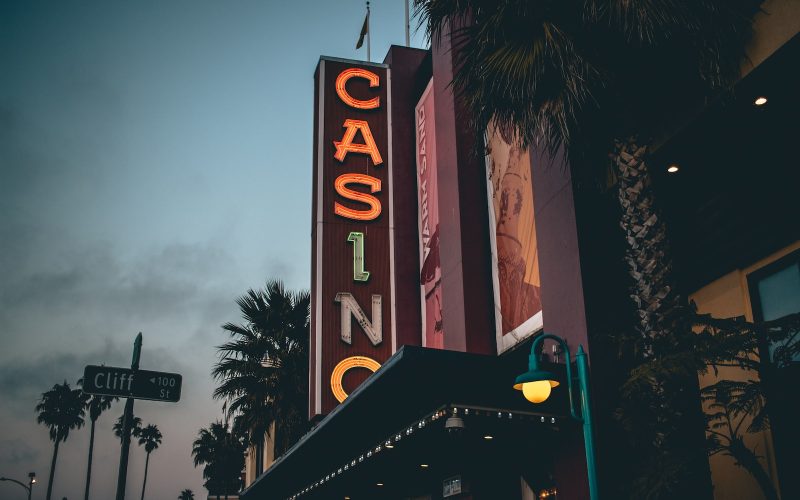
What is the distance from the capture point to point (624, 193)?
9.41m

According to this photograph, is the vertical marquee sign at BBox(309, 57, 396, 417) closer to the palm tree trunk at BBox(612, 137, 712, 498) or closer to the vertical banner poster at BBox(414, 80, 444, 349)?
the vertical banner poster at BBox(414, 80, 444, 349)

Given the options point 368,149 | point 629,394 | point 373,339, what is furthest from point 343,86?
point 629,394

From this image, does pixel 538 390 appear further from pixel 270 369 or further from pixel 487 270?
pixel 270 369

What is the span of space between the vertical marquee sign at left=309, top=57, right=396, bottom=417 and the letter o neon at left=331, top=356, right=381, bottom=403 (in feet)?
0.08

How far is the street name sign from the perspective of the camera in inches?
375

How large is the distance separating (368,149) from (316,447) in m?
8.60

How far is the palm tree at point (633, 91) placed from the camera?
28.3 ft

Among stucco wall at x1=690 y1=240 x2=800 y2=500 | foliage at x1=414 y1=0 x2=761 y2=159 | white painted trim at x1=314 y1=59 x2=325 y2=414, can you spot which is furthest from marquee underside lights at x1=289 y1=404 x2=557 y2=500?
foliage at x1=414 y1=0 x2=761 y2=159

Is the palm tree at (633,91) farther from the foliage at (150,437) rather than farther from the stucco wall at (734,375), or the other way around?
the foliage at (150,437)

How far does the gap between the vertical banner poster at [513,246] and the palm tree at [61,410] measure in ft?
262

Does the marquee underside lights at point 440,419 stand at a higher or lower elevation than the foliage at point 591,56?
lower

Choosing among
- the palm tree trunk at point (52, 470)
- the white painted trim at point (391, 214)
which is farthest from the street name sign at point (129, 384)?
the palm tree trunk at point (52, 470)

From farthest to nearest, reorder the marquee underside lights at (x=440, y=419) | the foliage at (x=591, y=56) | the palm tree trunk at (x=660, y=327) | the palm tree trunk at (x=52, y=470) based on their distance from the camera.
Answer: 1. the palm tree trunk at (x=52, y=470)
2. the marquee underside lights at (x=440, y=419)
3. the foliage at (x=591, y=56)
4. the palm tree trunk at (x=660, y=327)

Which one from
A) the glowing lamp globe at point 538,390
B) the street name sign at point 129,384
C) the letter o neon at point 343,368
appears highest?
the letter o neon at point 343,368
